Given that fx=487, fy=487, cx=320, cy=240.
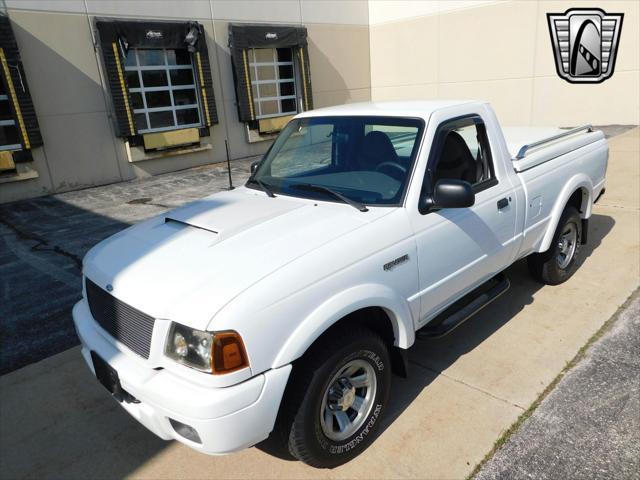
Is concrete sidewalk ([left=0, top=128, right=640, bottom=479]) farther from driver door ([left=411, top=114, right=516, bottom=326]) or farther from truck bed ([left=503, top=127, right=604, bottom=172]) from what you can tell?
truck bed ([left=503, top=127, right=604, bottom=172])

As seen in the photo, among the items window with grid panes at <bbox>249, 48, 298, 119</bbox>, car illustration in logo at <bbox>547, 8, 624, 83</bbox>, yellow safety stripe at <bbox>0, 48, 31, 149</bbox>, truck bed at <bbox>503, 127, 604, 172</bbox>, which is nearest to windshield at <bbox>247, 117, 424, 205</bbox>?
truck bed at <bbox>503, 127, 604, 172</bbox>

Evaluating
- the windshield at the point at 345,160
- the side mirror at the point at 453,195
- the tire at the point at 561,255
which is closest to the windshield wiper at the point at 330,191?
the windshield at the point at 345,160

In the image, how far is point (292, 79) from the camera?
16.0 m

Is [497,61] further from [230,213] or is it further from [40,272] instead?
[230,213]

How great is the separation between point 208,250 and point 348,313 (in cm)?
85

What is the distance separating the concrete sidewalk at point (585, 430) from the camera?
269 cm

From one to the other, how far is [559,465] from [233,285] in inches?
81.6

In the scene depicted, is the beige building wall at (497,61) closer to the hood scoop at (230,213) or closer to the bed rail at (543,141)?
the bed rail at (543,141)

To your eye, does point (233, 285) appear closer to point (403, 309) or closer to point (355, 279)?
point (355, 279)

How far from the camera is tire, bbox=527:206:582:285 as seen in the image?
15.7ft

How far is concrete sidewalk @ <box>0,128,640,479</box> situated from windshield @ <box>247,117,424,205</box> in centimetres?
144

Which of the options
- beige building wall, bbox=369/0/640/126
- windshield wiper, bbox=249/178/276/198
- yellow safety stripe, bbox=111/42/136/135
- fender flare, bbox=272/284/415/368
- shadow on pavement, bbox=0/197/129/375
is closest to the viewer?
fender flare, bbox=272/284/415/368

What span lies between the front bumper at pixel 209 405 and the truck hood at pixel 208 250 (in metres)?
0.32

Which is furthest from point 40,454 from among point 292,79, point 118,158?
point 292,79
